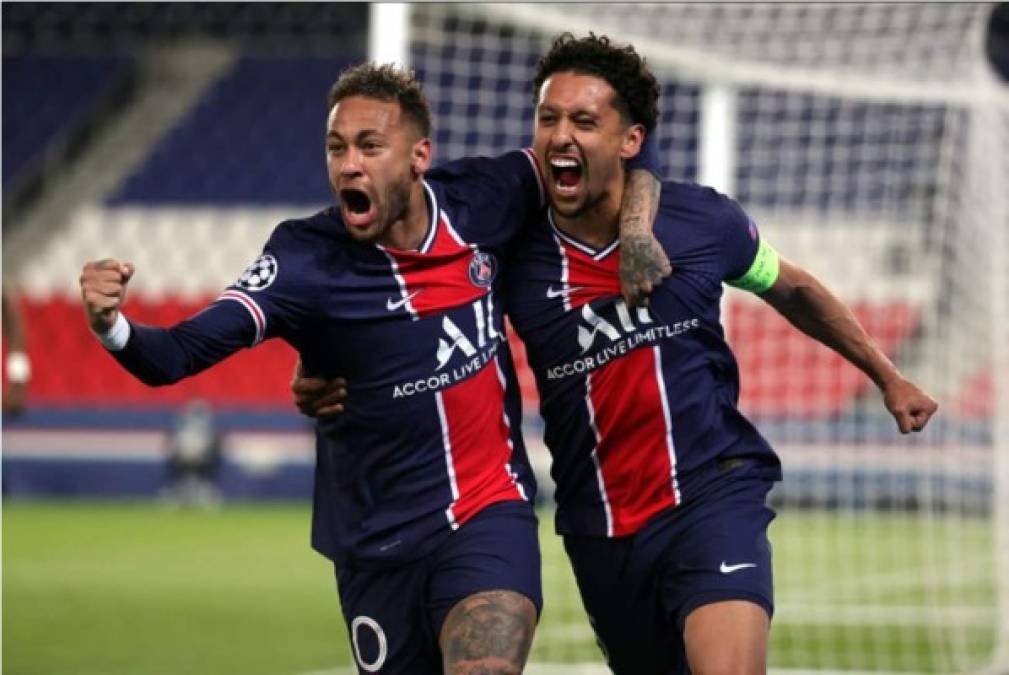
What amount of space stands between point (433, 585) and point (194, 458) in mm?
19094

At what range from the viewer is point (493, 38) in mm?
10312

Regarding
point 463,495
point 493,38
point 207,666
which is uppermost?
point 493,38

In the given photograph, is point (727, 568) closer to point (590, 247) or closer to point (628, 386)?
point (628, 386)

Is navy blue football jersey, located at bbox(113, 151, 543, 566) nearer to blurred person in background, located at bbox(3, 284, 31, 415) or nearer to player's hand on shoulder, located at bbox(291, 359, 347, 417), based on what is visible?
player's hand on shoulder, located at bbox(291, 359, 347, 417)

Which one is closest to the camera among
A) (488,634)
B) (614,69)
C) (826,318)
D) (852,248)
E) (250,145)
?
(488,634)

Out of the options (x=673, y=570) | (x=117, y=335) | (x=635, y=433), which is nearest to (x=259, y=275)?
(x=117, y=335)

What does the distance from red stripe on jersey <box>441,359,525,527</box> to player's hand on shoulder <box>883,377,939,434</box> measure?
1.15m

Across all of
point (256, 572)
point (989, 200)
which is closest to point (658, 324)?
point (989, 200)

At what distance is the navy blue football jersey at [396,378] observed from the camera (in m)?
5.08

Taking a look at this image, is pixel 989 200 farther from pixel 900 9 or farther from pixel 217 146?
pixel 217 146

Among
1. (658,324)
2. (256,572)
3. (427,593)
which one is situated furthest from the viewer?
(256,572)

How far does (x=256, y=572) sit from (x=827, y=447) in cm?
599

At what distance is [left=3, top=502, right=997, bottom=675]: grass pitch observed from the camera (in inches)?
404

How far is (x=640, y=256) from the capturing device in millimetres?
5246
